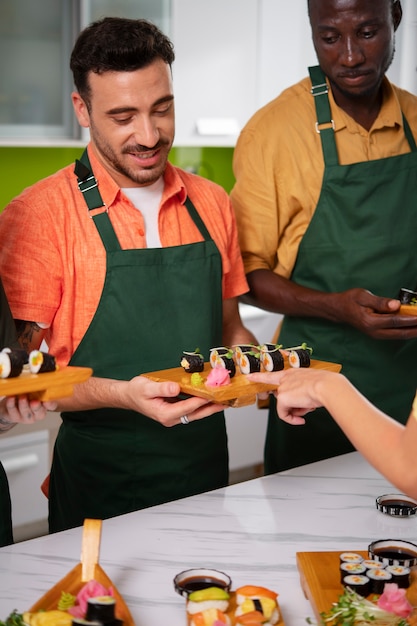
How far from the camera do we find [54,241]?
7.46 feet

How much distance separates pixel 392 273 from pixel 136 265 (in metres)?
0.89

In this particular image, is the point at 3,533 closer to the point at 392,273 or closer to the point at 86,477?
the point at 86,477

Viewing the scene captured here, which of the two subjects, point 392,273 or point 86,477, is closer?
point 86,477

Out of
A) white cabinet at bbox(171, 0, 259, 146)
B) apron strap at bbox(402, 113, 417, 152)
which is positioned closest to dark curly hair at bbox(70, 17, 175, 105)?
apron strap at bbox(402, 113, 417, 152)

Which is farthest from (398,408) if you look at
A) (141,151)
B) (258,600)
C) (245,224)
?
(258,600)

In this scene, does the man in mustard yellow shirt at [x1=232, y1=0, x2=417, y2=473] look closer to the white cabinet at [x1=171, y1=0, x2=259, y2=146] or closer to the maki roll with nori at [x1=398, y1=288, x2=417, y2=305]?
the maki roll with nori at [x1=398, y1=288, x2=417, y2=305]

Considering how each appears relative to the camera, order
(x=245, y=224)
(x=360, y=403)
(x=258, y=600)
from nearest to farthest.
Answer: (x=258, y=600) < (x=360, y=403) < (x=245, y=224)

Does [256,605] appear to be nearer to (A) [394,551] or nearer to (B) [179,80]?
(A) [394,551]

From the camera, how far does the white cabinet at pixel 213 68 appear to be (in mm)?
4184

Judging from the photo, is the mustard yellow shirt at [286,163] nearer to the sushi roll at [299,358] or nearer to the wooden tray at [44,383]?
the sushi roll at [299,358]

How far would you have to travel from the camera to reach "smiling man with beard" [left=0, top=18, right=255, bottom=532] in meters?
2.25

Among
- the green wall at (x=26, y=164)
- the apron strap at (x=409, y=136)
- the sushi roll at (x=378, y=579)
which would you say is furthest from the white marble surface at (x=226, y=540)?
the green wall at (x=26, y=164)

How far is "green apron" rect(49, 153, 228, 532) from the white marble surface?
311 mm

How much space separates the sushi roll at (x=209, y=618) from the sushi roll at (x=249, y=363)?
31.9 inches
